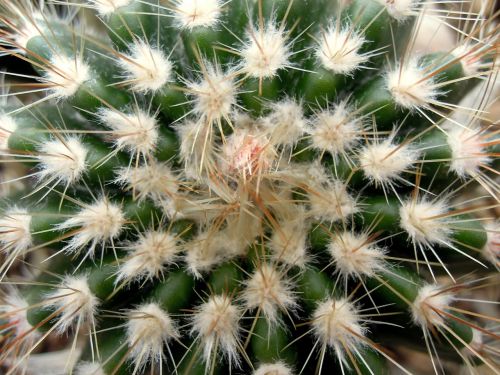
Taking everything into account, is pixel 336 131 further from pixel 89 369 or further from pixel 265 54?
pixel 89 369

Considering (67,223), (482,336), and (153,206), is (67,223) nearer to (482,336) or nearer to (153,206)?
(153,206)

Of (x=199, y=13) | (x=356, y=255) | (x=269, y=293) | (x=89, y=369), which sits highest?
(x=199, y=13)

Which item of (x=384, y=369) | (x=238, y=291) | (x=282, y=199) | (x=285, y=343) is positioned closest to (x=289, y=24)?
(x=282, y=199)

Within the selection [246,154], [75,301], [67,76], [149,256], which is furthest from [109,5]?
[75,301]

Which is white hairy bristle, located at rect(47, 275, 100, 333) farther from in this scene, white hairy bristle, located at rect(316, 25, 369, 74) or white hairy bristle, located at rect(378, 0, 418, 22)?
white hairy bristle, located at rect(378, 0, 418, 22)

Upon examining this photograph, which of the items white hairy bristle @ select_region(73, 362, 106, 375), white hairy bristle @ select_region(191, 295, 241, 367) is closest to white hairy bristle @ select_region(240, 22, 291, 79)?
white hairy bristle @ select_region(191, 295, 241, 367)

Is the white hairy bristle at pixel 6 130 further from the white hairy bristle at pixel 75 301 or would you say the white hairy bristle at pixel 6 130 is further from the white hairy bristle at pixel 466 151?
the white hairy bristle at pixel 466 151
